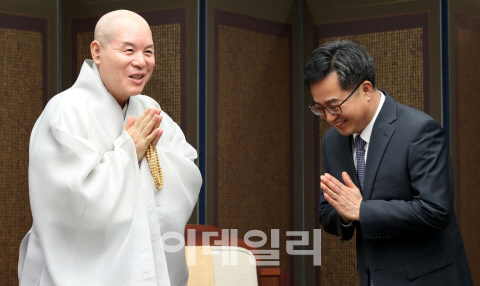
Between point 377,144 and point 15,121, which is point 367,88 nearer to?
point 377,144

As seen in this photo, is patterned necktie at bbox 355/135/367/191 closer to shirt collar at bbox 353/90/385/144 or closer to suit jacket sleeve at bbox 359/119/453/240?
shirt collar at bbox 353/90/385/144

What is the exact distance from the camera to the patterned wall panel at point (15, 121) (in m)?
4.13

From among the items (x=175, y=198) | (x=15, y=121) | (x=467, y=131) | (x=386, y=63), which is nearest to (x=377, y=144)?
(x=175, y=198)

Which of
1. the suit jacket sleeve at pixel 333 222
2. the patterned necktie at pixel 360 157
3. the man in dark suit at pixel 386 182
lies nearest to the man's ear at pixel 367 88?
the man in dark suit at pixel 386 182

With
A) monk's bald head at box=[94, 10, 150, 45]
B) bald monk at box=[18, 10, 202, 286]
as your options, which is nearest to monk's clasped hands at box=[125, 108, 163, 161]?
bald monk at box=[18, 10, 202, 286]

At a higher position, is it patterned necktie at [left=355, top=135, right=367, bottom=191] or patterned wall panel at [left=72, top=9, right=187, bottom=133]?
patterned wall panel at [left=72, top=9, right=187, bottom=133]

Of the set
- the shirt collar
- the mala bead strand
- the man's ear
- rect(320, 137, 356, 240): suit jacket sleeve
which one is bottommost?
rect(320, 137, 356, 240): suit jacket sleeve

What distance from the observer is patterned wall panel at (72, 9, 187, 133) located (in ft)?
13.8

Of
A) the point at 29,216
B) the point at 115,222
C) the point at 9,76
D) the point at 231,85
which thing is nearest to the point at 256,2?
the point at 231,85

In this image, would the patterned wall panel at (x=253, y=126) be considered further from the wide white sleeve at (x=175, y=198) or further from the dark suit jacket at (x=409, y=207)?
the dark suit jacket at (x=409, y=207)

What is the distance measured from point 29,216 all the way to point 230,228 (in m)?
1.18

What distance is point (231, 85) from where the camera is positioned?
4289 mm

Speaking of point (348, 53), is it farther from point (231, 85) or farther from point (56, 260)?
point (231, 85)

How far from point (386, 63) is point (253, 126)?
0.87 m
